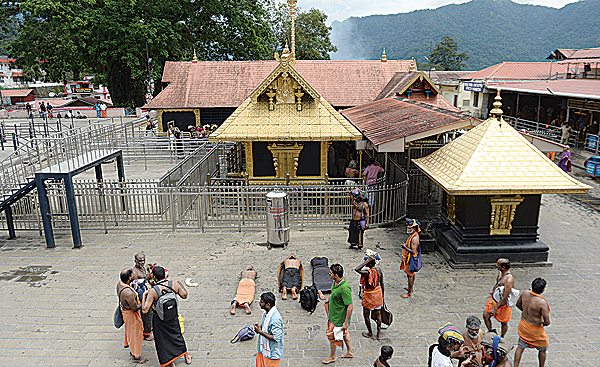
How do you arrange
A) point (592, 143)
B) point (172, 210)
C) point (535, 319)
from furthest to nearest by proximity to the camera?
point (592, 143) < point (172, 210) < point (535, 319)

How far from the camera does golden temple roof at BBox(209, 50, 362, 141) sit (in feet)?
48.6

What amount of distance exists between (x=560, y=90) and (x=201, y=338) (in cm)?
2588

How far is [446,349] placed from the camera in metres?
4.97

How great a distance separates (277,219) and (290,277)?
257 cm

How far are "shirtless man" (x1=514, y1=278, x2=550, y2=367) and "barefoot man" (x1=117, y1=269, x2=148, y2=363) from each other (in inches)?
245

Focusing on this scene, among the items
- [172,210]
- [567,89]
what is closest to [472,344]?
[172,210]

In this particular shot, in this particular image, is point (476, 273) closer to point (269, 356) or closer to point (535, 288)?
point (535, 288)

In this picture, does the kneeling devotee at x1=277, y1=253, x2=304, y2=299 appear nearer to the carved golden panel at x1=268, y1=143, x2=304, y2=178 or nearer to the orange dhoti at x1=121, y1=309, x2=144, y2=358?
the orange dhoti at x1=121, y1=309, x2=144, y2=358

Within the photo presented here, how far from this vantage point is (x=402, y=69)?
27250 millimetres

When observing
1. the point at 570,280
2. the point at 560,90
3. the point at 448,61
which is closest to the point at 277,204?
the point at 570,280

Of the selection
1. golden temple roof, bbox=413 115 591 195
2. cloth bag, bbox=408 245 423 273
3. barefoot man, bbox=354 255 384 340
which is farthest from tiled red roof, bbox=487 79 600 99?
barefoot man, bbox=354 255 384 340

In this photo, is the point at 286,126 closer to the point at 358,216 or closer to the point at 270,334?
the point at 358,216

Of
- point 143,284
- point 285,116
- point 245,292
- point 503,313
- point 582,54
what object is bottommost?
point 245,292

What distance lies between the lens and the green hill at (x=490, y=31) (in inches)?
4323
